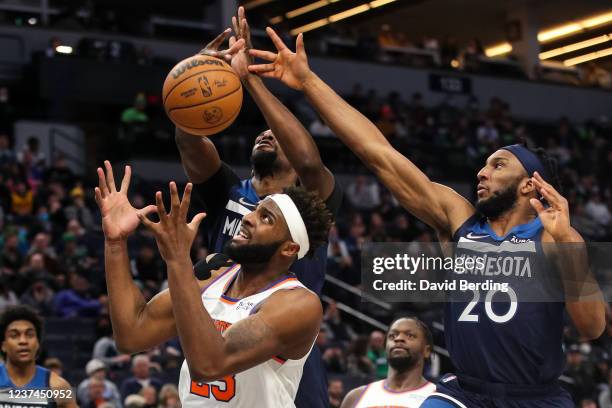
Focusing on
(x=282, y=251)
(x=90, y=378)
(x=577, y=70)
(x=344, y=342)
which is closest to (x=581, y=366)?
(x=344, y=342)

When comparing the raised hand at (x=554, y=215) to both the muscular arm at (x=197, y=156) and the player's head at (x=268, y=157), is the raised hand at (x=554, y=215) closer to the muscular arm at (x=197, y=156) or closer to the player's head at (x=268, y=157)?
the player's head at (x=268, y=157)

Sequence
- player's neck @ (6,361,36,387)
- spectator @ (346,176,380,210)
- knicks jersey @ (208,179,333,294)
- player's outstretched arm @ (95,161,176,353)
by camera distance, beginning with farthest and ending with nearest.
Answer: spectator @ (346,176,380,210)
player's neck @ (6,361,36,387)
knicks jersey @ (208,179,333,294)
player's outstretched arm @ (95,161,176,353)

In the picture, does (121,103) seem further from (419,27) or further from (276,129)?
(276,129)

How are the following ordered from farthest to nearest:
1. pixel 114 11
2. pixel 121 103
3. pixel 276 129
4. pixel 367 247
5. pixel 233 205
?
1. pixel 114 11
2. pixel 121 103
3. pixel 367 247
4. pixel 233 205
5. pixel 276 129

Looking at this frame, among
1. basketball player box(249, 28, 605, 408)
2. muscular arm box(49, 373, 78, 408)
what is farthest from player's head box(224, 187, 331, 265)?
muscular arm box(49, 373, 78, 408)

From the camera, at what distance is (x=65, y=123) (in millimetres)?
21266

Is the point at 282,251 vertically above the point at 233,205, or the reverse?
the point at 233,205

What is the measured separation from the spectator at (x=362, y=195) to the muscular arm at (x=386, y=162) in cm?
1476

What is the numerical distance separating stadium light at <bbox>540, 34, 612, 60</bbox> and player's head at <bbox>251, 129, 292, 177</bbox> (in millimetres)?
27367

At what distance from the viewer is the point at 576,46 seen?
3325 cm

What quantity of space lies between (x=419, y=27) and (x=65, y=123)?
1331cm

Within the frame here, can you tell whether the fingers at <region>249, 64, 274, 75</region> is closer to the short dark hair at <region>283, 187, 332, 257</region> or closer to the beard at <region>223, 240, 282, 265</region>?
the short dark hair at <region>283, 187, 332, 257</region>

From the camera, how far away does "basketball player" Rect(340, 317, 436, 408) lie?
26.5ft

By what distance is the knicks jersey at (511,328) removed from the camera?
5117 millimetres
